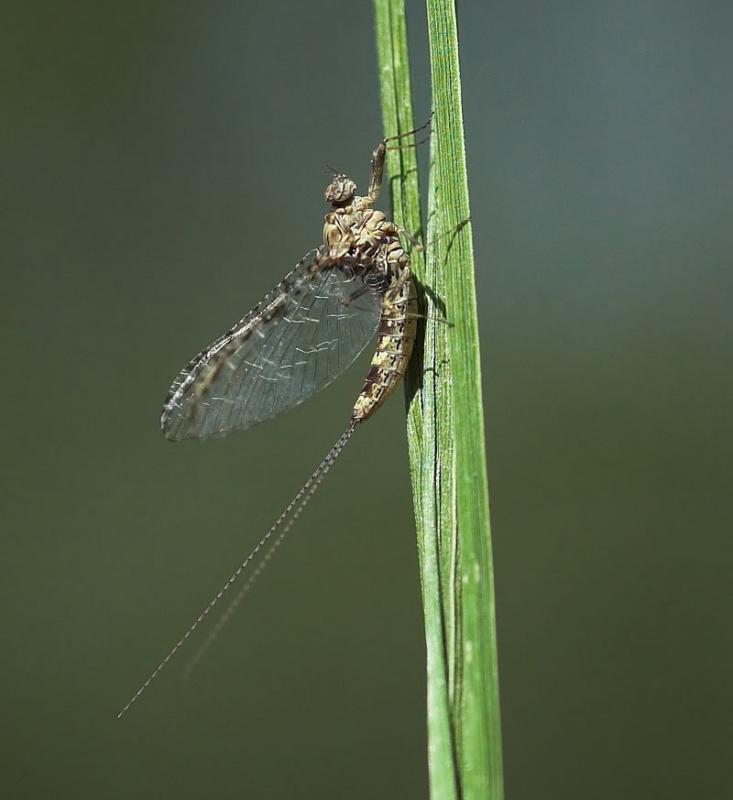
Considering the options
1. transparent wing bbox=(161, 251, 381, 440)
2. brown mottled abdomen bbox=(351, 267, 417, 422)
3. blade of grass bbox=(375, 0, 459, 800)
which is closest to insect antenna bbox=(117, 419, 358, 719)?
brown mottled abdomen bbox=(351, 267, 417, 422)

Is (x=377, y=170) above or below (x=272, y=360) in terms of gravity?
above

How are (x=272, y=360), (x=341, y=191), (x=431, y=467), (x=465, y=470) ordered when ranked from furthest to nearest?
(x=272, y=360) → (x=341, y=191) → (x=431, y=467) → (x=465, y=470)

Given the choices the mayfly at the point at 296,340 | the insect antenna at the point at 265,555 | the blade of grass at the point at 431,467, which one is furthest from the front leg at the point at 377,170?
the insect antenna at the point at 265,555

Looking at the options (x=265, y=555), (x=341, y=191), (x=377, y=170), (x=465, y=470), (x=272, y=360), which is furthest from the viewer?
(x=272, y=360)

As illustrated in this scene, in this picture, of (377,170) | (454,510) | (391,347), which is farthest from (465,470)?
(377,170)

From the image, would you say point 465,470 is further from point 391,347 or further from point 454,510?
point 391,347

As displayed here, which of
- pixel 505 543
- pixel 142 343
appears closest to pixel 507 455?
pixel 505 543

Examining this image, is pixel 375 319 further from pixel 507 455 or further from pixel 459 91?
pixel 507 455
